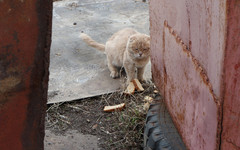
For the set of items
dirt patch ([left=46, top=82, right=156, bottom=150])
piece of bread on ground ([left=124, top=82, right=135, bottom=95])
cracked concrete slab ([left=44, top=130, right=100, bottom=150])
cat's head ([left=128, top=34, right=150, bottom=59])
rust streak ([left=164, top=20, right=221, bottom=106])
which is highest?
rust streak ([left=164, top=20, right=221, bottom=106])

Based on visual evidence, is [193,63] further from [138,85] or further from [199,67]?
[138,85]

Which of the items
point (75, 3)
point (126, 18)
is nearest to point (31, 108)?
point (126, 18)

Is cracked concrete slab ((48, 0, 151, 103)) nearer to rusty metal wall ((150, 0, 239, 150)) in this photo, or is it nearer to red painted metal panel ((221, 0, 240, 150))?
rusty metal wall ((150, 0, 239, 150))

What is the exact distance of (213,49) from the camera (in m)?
1.72

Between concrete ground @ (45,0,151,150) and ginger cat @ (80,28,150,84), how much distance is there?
0.17 metres

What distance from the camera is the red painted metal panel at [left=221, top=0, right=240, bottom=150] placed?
151 cm

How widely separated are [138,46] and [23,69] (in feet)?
9.97

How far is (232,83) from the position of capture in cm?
163

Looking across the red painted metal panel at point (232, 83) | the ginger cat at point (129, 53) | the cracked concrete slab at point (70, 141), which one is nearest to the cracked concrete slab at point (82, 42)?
the ginger cat at point (129, 53)

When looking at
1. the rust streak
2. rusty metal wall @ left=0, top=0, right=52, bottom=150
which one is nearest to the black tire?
the rust streak

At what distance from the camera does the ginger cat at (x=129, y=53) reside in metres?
4.75

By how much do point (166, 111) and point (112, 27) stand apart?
385cm

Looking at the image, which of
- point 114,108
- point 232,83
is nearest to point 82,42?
point 114,108

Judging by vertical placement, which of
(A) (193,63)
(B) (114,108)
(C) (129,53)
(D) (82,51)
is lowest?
(B) (114,108)
